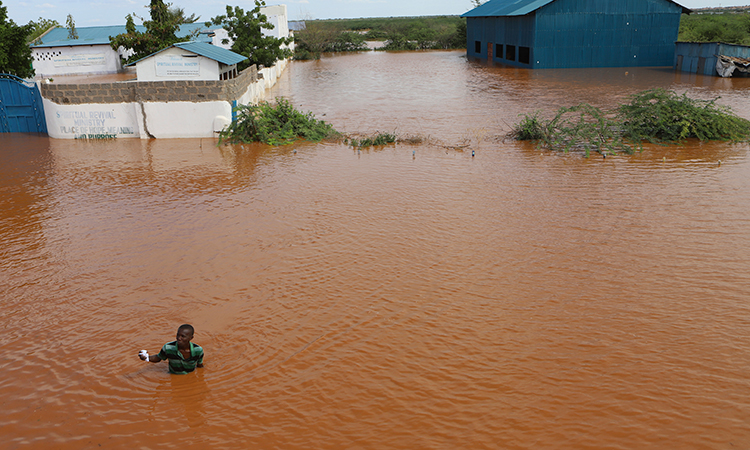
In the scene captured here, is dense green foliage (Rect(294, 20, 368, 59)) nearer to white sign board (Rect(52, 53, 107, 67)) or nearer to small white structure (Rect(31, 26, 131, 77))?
small white structure (Rect(31, 26, 131, 77))

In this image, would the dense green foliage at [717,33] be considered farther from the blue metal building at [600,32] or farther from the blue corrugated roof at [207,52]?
the blue corrugated roof at [207,52]

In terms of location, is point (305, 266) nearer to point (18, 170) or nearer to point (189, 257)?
point (189, 257)

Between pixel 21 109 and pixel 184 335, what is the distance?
18715mm

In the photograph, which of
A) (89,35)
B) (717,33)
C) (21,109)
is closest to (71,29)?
(89,35)

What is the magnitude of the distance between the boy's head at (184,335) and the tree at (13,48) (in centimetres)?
2081

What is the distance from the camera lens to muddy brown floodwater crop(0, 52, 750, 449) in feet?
17.7

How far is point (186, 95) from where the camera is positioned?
59.4ft

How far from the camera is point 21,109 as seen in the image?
19969 millimetres

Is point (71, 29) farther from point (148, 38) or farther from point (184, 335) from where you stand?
point (184, 335)

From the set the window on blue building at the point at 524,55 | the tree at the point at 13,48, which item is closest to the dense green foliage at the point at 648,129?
the tree at the point at 13,48

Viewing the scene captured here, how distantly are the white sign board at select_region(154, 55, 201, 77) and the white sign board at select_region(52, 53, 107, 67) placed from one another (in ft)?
80.6

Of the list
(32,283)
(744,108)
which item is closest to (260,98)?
(32,283)

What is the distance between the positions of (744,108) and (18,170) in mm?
27075

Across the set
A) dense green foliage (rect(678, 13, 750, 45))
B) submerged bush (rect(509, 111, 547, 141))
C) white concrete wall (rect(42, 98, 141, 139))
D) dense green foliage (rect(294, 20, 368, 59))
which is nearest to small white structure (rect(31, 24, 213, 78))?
white concrete wall (rect(42, 98, 141, 139))
